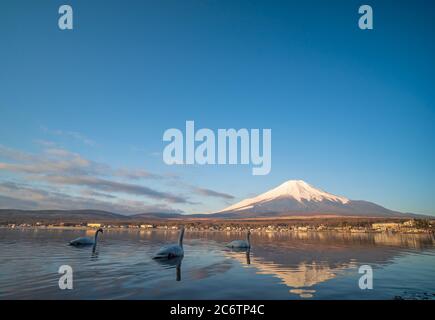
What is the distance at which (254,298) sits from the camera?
16797mm

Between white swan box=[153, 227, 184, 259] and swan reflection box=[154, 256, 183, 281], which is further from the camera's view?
white swan box=[153, 227, 184, 259]

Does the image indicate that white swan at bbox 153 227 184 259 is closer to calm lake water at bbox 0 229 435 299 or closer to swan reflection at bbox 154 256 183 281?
swan reflection at bbox 154 256 183 281

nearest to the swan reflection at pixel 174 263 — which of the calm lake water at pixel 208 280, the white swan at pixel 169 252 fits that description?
the calm lake water at pixel 208 280

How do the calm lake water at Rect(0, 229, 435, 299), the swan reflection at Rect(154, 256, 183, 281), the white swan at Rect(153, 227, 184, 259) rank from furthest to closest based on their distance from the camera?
the white swan at Rect(153, 227, 184, 259) < the swan reflection at Rect(154, 256, 183, 281) < the calm lake water at Rect(0, 229, 435, 299)

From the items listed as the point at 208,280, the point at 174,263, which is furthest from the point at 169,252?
the point at 208,280

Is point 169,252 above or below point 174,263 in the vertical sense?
above

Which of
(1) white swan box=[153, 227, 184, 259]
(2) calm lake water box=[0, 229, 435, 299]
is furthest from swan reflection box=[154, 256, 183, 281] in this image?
(1) white swan box=[153, 227, 184, 259]

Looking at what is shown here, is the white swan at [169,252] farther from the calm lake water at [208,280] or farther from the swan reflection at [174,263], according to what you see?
the calm lake water at [208,280]

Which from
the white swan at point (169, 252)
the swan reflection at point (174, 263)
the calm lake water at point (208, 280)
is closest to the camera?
the calm lake water at point (208, 280)

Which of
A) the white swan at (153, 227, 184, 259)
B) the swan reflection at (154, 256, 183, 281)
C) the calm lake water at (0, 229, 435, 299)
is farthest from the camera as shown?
the white swan at (153, 227, 184, 259)

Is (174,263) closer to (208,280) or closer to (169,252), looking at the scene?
(169,252)
